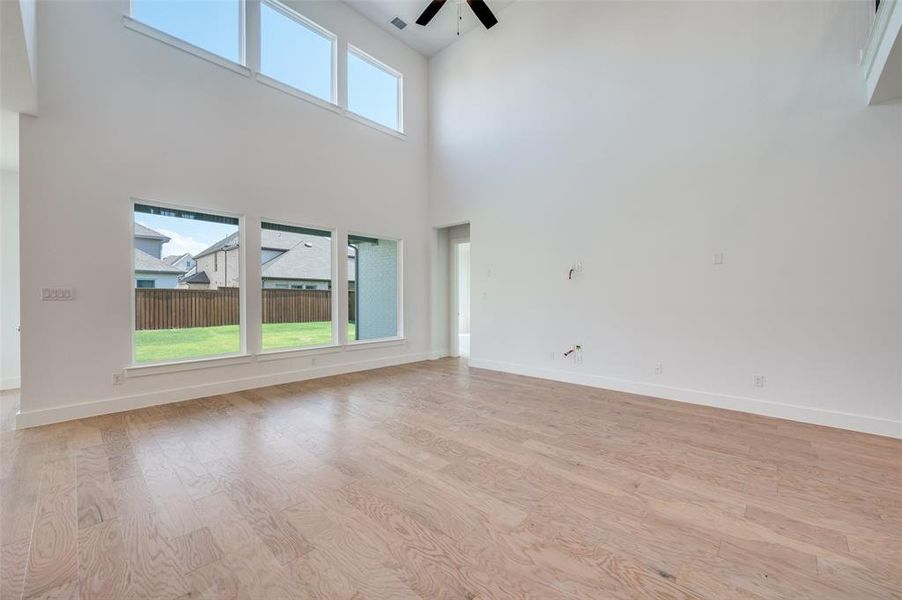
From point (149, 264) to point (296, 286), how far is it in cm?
168

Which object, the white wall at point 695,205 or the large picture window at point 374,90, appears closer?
the white wall at point 695,205

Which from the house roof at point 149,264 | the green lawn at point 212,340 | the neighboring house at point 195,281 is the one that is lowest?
the green lawn at point 212,340

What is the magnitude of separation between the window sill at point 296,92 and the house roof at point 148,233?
2409 millimetres

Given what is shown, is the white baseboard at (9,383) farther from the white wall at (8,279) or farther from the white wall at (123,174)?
the white wall at (123,174)

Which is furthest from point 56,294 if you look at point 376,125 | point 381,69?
point 381,69

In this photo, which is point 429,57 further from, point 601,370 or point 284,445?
point 284,445

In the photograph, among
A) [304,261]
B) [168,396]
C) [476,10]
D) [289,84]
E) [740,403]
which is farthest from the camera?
[304,261]

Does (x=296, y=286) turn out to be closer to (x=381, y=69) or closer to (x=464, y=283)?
(x=381, y=69)

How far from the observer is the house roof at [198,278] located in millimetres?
4379

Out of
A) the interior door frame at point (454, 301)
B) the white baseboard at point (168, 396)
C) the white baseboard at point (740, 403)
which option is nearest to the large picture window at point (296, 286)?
the white baseboard at point (168, 396)

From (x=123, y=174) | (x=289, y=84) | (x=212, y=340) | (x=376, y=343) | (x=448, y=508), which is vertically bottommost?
(x=448, y=508)

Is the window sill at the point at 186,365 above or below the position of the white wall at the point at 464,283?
below

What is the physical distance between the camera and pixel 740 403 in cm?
380

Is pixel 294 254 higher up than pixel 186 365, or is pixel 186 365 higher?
pixel 294 254
